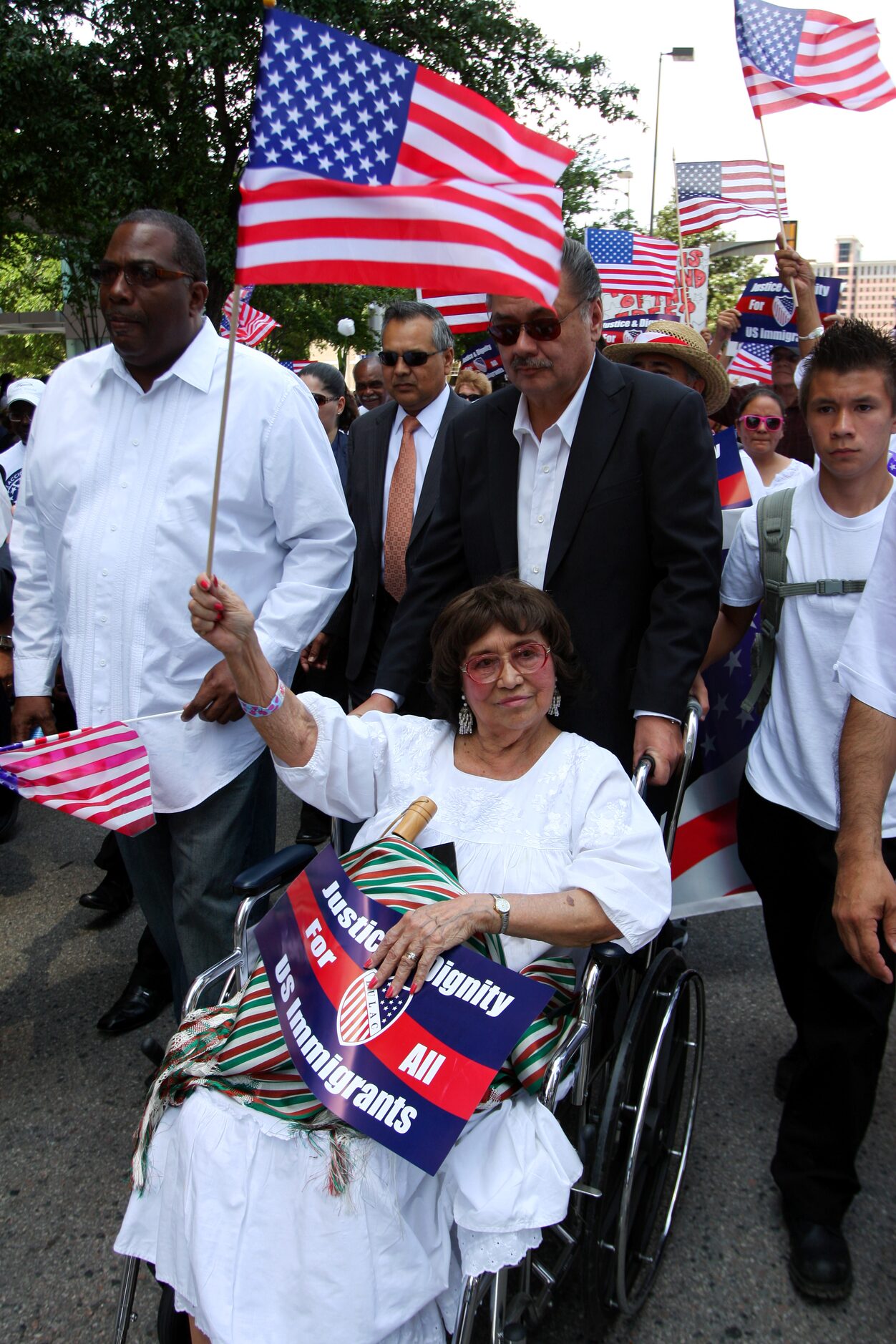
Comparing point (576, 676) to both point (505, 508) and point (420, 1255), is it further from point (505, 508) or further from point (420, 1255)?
point (420, 1255)

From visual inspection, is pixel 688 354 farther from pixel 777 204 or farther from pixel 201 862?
pixel 201 862

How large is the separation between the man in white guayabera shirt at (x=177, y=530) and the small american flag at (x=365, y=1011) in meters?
0.92

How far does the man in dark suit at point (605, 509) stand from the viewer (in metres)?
2.45

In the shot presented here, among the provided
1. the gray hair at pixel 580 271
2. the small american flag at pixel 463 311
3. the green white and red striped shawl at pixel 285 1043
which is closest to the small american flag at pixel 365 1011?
the green white and red striped shawl at pixel 285 1043

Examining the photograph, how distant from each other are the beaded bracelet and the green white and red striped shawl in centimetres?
35

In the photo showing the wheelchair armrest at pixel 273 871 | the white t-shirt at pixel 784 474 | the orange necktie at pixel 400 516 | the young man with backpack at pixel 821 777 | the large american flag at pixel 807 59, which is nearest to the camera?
the wheelchair armrest at pixel 273 871

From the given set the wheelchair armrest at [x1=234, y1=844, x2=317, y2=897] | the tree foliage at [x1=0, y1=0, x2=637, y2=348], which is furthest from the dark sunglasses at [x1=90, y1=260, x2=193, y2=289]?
the tree foliage at [x1=0, y1=0, x2=637, y2=348]

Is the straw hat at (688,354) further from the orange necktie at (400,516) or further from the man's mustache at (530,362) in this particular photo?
the man's mustache at (530,362)

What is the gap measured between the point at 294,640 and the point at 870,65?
3.71 metres

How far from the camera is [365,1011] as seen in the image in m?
1.88

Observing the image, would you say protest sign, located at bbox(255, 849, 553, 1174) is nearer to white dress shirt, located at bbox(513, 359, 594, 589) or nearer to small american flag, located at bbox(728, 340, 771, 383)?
white dress shirt, located at bbox(513, 359, 594, 589)

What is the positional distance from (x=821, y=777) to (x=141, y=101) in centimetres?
1415

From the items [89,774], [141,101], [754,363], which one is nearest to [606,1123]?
[89,774]

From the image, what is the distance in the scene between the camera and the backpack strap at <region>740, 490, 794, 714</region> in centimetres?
259
